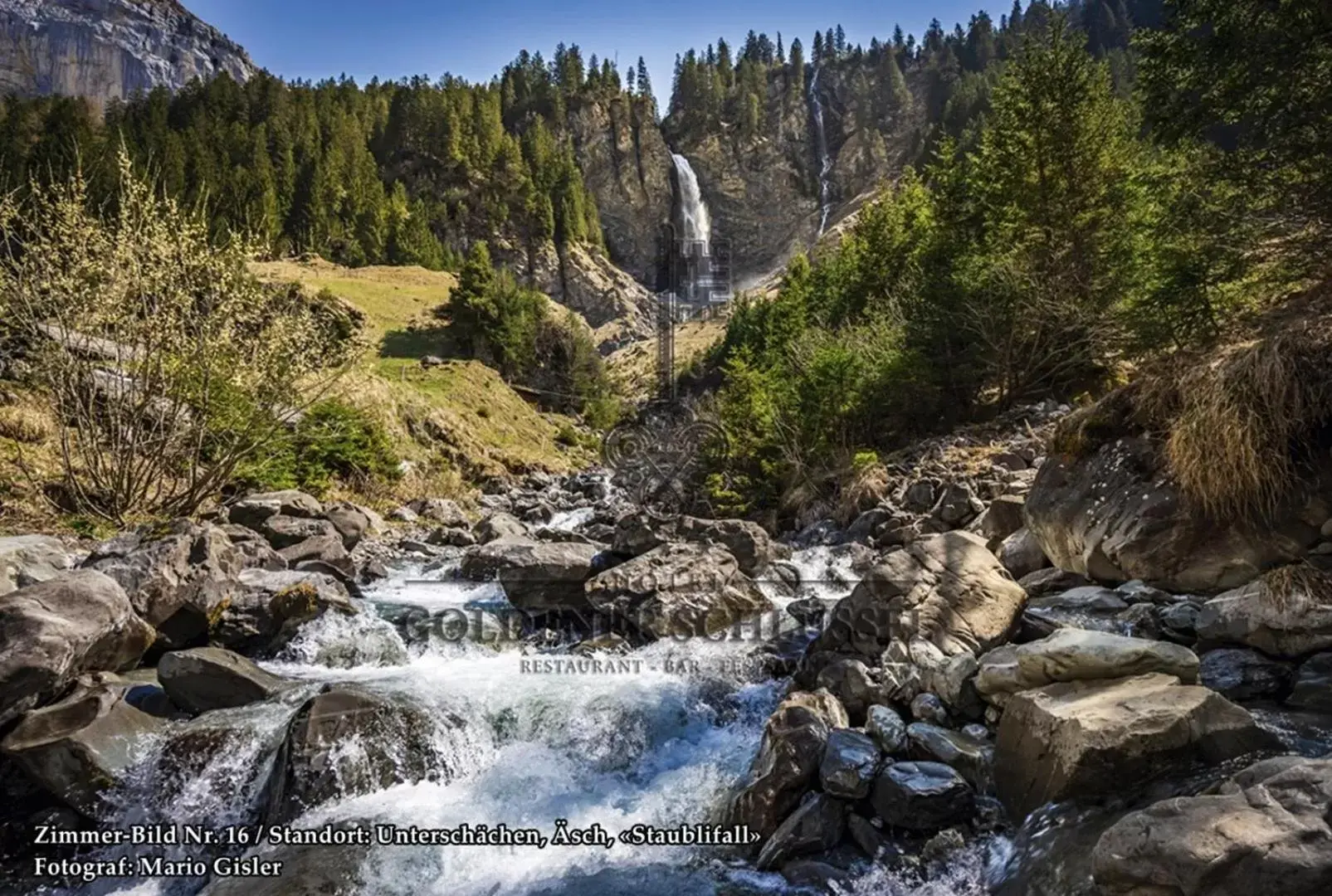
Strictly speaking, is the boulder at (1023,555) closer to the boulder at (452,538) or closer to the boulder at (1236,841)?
the boulder at (1236,841)

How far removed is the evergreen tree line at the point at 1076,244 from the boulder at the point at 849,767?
268 inches

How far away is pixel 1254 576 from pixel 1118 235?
40.0 ft

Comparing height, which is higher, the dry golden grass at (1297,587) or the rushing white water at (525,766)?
the dry golden grass at (1297,587)

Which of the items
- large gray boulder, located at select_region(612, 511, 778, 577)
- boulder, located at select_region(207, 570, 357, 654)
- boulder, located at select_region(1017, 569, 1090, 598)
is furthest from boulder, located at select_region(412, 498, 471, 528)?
boulder, located at select_region(1017, 569, 1090, 598)

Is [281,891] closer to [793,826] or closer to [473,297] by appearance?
[793,826]

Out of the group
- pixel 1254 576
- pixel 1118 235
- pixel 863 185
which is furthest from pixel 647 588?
pixel 863 185

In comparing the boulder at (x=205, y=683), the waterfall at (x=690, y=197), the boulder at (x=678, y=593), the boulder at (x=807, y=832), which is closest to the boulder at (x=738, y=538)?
the boulder at (x=678, y=593)

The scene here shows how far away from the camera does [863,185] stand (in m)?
124

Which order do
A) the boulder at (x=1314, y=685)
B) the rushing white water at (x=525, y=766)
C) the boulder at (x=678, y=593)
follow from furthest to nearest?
the boulder at (x=678, y=593) → the rushing white water at (x=525, y=766) → the boulder at (x=1314, y=685)

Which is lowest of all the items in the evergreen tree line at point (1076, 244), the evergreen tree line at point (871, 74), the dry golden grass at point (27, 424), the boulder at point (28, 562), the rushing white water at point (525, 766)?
the rushing white water at point (525, 766)

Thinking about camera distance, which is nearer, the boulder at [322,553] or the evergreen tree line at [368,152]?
the boulder at [322,553]

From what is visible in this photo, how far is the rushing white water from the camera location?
5137mm

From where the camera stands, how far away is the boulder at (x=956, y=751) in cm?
491

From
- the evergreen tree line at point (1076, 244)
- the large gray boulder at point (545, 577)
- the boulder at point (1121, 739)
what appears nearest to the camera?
the boulder at point (1121, 739)
